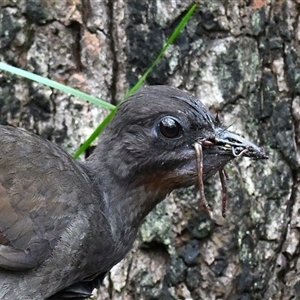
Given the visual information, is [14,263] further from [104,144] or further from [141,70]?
[141,70]

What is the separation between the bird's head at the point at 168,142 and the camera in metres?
2.51

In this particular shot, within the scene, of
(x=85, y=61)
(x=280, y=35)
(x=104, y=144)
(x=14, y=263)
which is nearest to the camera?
(x=14, y=263)

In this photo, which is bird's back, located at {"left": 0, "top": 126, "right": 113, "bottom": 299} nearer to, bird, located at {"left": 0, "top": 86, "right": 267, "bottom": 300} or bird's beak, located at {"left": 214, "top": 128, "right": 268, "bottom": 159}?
bird, located at {"left": 0, "top": 86, "right": 267, "bottom": 300}

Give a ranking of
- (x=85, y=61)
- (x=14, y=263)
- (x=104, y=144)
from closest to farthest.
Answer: (x=14, y=263), (x=104, y=144), (x=85, y=61)

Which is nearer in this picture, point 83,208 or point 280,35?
point 83,208

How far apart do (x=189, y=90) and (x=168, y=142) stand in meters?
0.97

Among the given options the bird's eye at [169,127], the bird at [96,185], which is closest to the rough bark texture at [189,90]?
the bird at [96,185]

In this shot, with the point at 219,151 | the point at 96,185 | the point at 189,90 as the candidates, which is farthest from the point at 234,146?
the point at 189,90

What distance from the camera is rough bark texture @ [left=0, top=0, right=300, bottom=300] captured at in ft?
11.0

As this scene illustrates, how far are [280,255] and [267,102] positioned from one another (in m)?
0.63

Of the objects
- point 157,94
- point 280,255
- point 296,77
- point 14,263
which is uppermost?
point 157,94

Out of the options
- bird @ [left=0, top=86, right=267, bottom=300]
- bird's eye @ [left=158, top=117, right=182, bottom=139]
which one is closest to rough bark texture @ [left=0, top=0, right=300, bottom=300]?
bird @ [left=0, top=86, right=267, bottom=300]

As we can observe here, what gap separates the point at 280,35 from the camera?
11.9ft

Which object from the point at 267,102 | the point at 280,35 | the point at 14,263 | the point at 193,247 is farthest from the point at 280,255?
the point at 14,263
